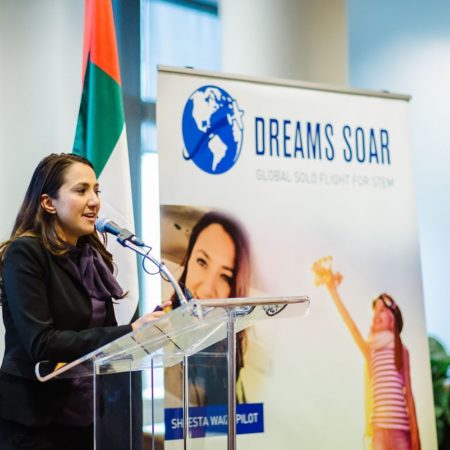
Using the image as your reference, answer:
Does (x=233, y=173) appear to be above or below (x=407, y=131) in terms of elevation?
below

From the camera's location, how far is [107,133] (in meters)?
2.98

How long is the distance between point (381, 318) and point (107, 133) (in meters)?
1.50

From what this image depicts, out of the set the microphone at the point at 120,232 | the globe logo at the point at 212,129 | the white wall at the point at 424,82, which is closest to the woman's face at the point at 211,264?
the globe logo at the point at 212,129

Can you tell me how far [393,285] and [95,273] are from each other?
172 centimetres

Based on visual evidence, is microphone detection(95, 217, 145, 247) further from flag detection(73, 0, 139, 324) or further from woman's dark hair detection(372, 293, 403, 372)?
woman's dark hair detection(372, 293, 403, 372)

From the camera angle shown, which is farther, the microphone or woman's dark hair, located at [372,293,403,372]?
woman's dark hair, located at [372,293,403,372]

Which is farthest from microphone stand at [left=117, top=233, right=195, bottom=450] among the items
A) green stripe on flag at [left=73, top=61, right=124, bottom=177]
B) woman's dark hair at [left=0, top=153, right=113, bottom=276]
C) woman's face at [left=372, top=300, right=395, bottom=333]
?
woman's face at [left=372, top=300, right=395, bottom=333]

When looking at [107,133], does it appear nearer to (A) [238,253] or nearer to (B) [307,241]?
(A) [238,253]

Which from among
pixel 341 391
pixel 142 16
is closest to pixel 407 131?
pixel 341 391

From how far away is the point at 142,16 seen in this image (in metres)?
4.26

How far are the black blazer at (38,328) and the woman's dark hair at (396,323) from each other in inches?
68.2

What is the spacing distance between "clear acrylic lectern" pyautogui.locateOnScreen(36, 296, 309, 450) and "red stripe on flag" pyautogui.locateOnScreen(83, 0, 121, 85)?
1.53 meters

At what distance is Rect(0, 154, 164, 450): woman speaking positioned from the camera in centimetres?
206

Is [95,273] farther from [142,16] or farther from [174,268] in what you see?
[142,16]
